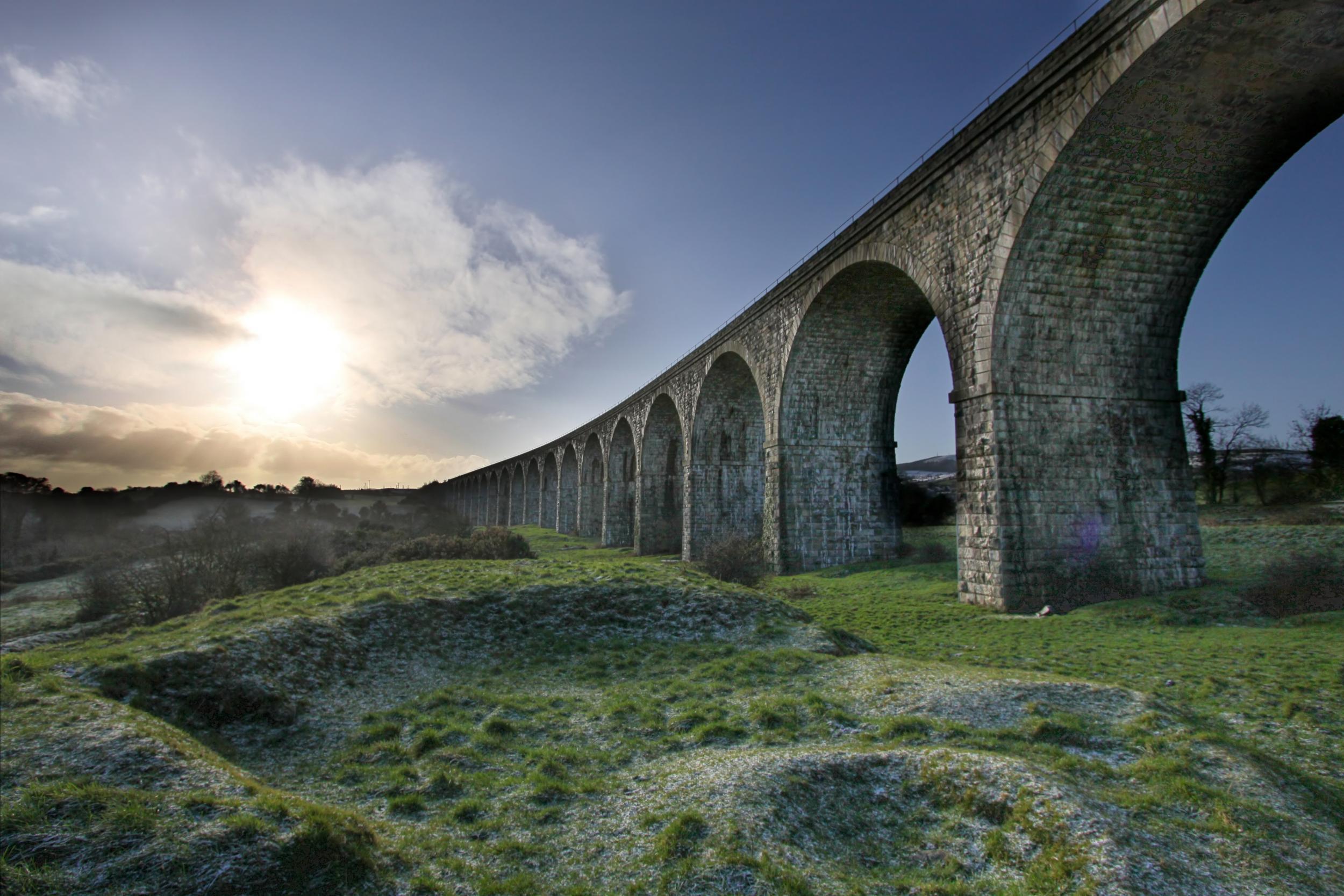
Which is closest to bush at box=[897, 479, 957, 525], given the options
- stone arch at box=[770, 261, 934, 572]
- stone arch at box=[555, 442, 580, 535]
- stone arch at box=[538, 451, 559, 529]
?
stone arch at box=[770, 261, 934, 572]

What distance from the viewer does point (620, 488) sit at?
4038 centimetres

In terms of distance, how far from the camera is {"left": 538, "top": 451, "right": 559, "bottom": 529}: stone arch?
56.0 meters

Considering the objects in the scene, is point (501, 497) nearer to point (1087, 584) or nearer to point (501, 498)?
point (501, 498)

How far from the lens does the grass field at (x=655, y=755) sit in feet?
11.8

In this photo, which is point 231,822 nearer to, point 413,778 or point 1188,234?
point 413,778

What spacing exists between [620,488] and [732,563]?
75.6ft

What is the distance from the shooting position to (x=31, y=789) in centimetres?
375

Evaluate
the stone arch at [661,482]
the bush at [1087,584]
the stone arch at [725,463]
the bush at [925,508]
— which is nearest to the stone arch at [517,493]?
the stone arch at [661,482]

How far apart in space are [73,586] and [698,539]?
2299 cm

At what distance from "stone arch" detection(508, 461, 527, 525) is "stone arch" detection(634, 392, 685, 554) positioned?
31977mm

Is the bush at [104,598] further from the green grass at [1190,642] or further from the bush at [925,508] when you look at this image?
the bush at [925,508]

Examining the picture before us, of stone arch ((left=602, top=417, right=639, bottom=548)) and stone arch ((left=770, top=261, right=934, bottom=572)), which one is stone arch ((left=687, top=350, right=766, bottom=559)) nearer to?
stone arch ((left=770, top=261, right=934, bottom=572))

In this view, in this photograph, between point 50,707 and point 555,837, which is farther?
point 50,707

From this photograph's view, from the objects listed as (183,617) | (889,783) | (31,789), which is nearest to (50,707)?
(31,789)
